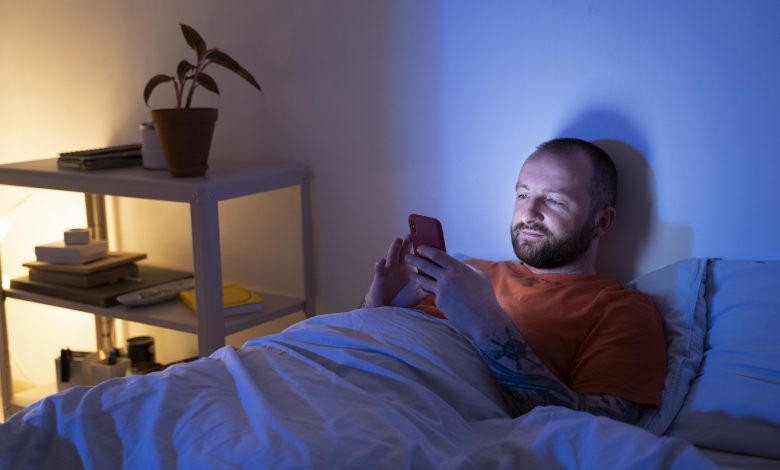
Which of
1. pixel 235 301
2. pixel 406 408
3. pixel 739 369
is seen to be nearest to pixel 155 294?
pixel 235 301

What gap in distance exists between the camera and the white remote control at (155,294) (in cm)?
212

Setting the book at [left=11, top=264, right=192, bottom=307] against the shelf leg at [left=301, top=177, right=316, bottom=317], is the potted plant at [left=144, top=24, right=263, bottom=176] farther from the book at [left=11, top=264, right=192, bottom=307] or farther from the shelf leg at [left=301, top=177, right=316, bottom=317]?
the book at [left=11, top=264, right=192, bottom=307]

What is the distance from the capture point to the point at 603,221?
5.34 feet

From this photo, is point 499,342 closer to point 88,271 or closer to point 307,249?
point 307,249

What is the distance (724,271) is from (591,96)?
0.44 meters

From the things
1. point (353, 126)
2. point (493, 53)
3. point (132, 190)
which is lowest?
point (132, 190)

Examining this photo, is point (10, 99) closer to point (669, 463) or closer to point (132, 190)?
point (132, 190)

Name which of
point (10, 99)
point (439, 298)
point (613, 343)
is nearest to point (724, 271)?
point (613, 343)

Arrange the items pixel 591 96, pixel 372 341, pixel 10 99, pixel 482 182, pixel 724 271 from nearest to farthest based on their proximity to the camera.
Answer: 1. pixel 372 341
2. pixel 724 271
3. pixel 591 96
4. pixel 482 182
5. pixel 10 99

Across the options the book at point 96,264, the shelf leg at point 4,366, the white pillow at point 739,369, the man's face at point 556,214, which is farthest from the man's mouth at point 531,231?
the shelf leg at point 4,366

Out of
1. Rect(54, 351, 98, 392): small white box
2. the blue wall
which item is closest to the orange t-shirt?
the blue wall

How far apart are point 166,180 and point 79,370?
78cm

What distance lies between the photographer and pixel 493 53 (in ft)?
5.92

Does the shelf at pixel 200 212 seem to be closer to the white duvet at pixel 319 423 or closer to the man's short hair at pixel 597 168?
the white duvet at pixel 319 423
